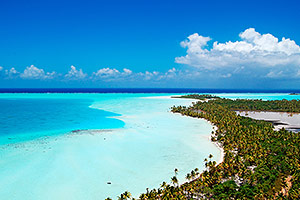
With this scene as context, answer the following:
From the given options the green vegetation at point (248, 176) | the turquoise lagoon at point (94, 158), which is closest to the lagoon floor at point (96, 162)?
the turquoise lagoon at point (94, 158)

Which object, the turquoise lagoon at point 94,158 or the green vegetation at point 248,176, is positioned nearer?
the green vegetation at point 248,176

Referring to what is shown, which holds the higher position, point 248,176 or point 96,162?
point 248,176

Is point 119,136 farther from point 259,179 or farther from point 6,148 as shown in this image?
point 259,179

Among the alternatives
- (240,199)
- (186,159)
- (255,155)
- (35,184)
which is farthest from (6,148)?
(255,155)

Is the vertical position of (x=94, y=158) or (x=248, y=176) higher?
(x=248, y=176)

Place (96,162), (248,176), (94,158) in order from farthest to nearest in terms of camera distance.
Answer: (94,158) < (96,162) < (248,176)

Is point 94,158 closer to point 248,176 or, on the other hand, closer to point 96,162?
point 96,162

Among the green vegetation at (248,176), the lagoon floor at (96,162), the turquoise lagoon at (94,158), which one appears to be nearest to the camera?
the green vegetation at (248,176)

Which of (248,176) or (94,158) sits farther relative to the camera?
(94,158)

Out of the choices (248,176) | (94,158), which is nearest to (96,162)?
(94,158)

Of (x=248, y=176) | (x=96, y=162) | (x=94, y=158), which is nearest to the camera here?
(x=248, y=176)

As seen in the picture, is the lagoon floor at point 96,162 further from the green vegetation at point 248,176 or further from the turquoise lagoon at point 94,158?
the green vegetation at point 248,176
